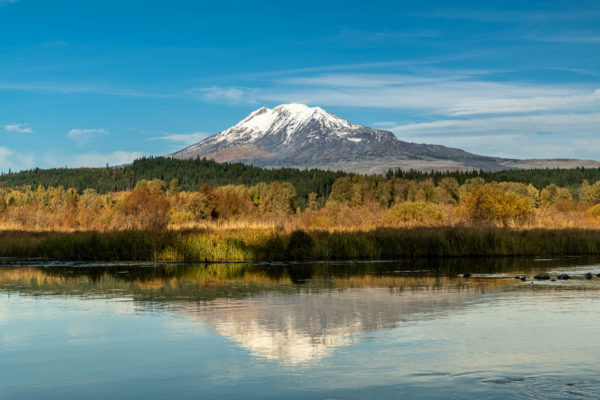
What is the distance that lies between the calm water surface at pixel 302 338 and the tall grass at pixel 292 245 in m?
9.18

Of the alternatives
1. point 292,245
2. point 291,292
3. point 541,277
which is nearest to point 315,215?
point 292,245

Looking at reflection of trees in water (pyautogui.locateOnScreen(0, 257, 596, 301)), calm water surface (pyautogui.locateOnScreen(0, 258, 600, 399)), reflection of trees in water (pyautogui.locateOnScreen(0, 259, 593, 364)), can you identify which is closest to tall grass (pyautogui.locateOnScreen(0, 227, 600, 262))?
reflection of trees in water (pyautogui.locateOnScreen(0, 257, 596, 301))

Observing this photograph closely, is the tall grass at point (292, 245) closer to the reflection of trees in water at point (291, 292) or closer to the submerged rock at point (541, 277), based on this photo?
the reflection of trees in water at point (291, 292)

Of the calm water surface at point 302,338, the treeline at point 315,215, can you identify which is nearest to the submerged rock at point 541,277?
the calm water surface at point 302,338

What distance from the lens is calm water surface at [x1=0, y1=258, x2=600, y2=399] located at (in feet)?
29.5

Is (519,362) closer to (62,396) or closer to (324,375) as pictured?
(324,375)

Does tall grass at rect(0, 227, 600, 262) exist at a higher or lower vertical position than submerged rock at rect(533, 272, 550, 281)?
higher

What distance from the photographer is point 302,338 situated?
39.4 feet

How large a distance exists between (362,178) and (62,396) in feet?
565

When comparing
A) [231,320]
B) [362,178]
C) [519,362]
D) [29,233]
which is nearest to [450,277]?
[231,320]

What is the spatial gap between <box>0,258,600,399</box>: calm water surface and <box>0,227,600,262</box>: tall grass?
9176 millimetres

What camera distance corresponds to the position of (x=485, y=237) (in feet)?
111

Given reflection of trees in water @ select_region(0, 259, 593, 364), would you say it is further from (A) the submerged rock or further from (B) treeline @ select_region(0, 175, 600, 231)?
(B) treeline @ select_region(0, 175, 600, 231)

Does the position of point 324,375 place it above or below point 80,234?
below
